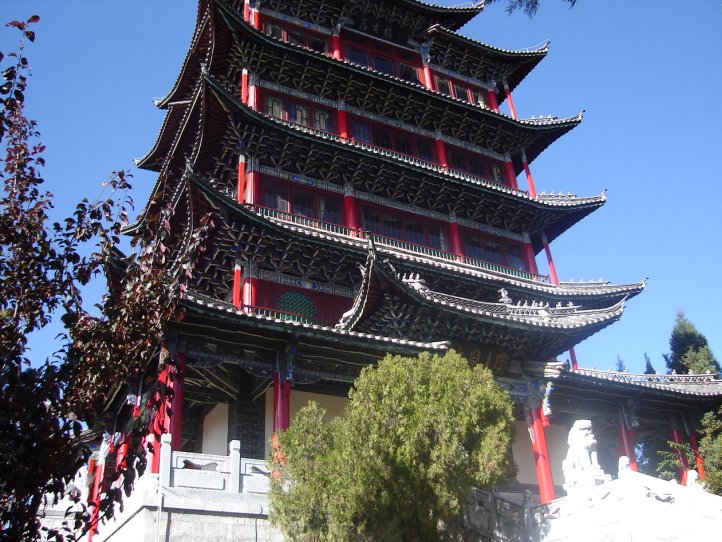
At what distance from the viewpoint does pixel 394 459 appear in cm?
960

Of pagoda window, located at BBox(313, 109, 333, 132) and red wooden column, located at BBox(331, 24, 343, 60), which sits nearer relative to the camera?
pagoda window, located at BBox(313, 109, 333, 132)

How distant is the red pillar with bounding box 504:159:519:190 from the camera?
89.3 feet

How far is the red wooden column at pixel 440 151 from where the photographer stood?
25.8 meters

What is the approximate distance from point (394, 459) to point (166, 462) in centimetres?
401

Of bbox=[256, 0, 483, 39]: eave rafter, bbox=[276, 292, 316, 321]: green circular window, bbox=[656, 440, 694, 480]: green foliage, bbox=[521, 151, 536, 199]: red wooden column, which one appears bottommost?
bbox=[656, 440, 694, 480]: green foliage

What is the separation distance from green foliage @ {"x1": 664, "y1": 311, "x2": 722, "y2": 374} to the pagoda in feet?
12.2

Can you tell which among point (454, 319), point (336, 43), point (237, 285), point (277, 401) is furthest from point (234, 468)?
point (336, 43)

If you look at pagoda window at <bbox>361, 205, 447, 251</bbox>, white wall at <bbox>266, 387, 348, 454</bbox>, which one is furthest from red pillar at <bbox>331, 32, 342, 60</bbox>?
white wall at <bbox>266, 387, 348, 454</bbox>

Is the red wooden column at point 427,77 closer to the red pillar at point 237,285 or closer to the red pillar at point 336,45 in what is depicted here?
the red pillar at point 336,45

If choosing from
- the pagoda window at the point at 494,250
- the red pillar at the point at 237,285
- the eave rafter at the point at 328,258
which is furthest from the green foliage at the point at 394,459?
the pagoda window at the point at 494,250

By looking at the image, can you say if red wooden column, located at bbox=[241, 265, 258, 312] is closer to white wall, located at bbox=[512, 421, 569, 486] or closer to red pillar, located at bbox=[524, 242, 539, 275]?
white wall, located at bbox=[512, 421, 569, 486]

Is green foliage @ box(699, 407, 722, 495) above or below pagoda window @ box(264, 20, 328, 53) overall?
below

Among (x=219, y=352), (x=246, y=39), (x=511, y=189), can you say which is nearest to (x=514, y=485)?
(x=219, y=352)

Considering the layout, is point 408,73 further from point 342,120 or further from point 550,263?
point 550,263
